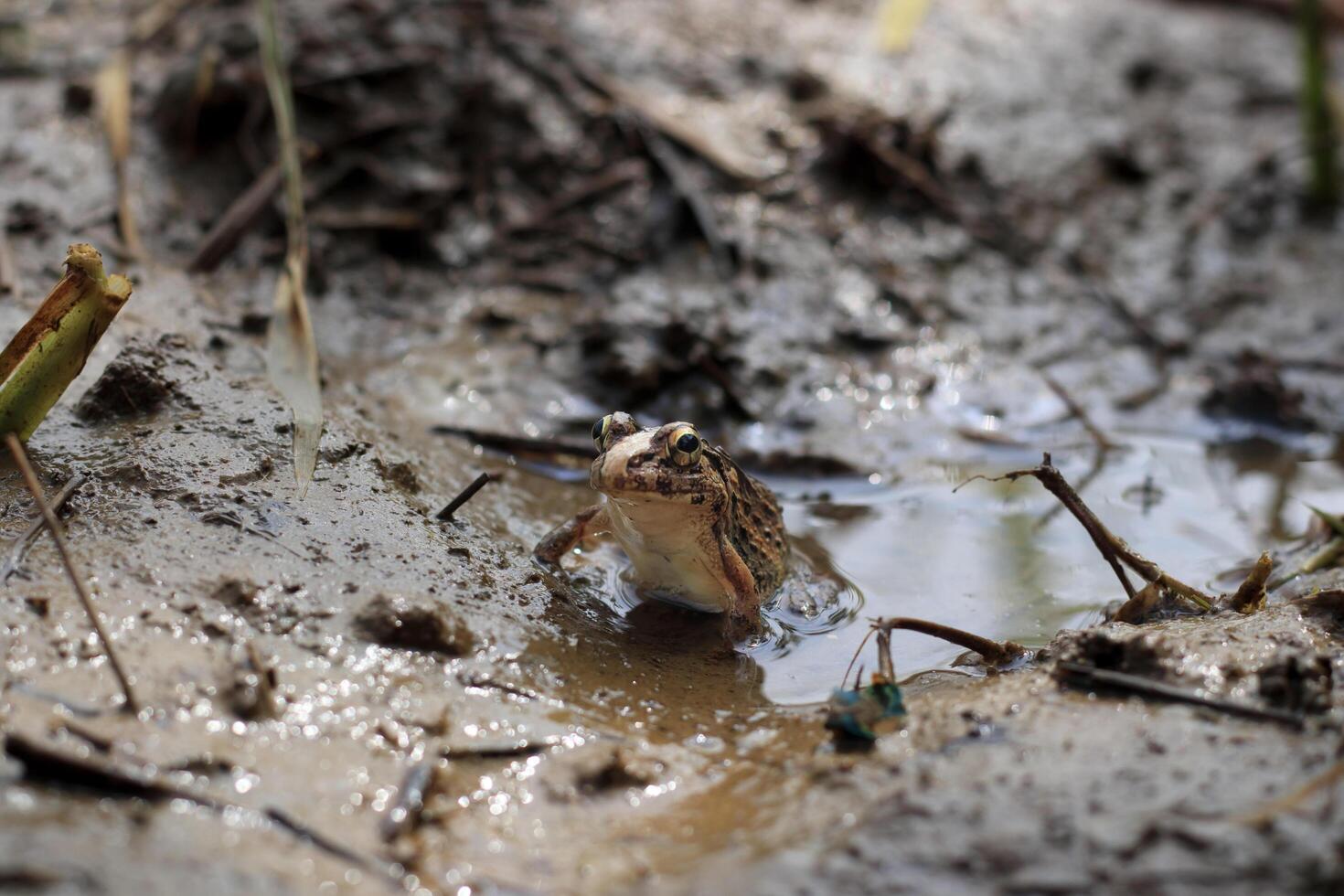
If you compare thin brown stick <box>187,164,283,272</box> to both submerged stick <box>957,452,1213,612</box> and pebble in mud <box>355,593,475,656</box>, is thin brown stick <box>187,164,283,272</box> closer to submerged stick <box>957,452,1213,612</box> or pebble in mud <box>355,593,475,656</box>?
pebble in mud <box>355,593,475,656</box>

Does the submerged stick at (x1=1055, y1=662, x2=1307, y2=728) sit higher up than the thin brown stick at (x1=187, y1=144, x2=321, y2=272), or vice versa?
the thin brown stick at (x1=187, y1=144, x2=321, y2=272)

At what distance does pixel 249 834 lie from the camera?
229cm

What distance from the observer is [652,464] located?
3.77 meters

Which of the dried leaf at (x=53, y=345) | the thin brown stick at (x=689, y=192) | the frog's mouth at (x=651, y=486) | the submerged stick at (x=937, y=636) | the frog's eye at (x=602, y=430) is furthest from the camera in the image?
the thin brown stick at (x=689, y=192)

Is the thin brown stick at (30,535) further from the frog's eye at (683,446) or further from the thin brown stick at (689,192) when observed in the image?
the thin brown stick at (689,192)

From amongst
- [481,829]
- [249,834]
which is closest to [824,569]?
[481,829]

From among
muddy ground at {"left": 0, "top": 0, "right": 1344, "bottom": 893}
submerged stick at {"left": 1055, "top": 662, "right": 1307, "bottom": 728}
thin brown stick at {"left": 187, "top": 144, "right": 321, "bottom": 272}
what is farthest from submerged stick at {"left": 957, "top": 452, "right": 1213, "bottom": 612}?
thin brown stick at {"left": 187, "top": 144, "right": 321, "bottom": 272}

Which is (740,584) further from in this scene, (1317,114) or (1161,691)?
(1317,114)

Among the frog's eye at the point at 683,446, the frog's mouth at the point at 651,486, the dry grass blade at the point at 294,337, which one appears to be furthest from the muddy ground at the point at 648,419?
the frog's eye at the point at 683,446

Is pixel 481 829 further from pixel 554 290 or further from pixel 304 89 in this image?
pixel 304 89

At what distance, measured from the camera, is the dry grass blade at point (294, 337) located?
3.71 m

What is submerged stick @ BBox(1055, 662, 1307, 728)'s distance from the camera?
271 cm

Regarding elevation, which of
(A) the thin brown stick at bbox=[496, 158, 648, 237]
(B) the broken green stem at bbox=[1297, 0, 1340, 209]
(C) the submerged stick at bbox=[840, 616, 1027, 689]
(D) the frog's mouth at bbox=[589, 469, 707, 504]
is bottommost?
(C) the submerged stick at bbox=[840, 616, 1027, 689]

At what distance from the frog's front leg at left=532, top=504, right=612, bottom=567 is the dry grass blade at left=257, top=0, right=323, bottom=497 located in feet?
2.85
